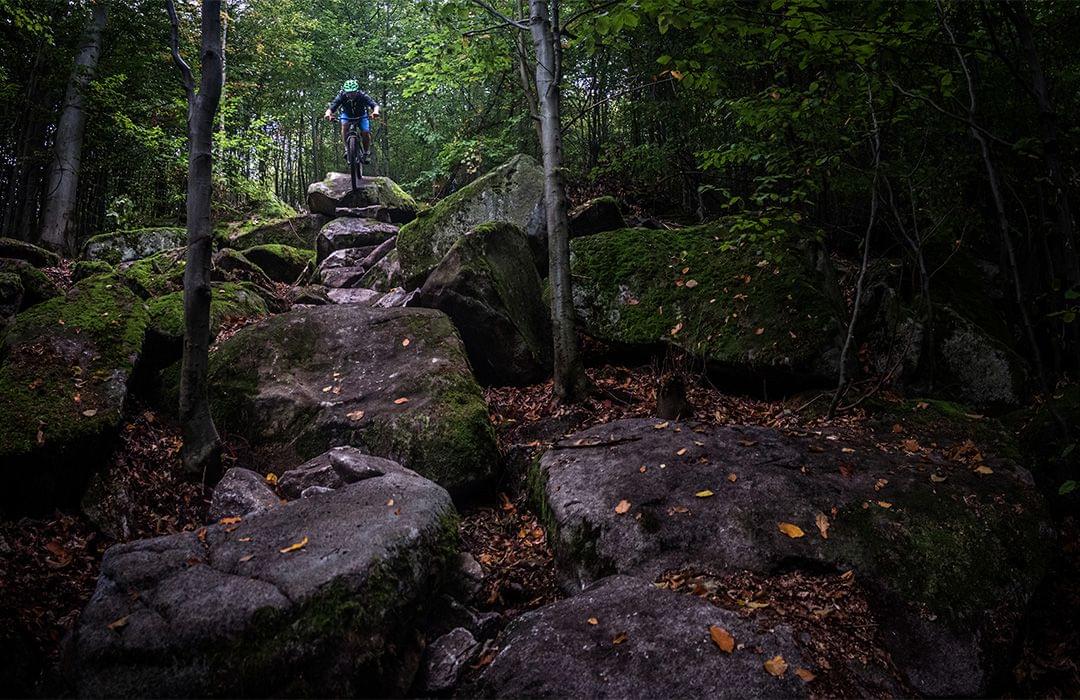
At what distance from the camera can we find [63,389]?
171 inches

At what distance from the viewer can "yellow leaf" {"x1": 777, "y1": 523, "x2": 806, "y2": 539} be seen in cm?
345

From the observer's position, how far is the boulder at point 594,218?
9367 millimetres

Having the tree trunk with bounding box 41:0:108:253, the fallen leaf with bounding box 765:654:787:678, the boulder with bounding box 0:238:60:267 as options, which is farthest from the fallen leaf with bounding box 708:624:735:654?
the tree trunk with bounding box 41:0:108:253

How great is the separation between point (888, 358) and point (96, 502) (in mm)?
8230

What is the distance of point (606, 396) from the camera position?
634 centimetres

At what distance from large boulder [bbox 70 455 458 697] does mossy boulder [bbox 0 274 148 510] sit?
4.84ft

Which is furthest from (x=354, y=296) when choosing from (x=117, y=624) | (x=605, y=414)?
(x=117, y=624)

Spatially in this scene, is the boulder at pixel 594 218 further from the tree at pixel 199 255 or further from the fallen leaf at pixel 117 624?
the fallen leaf at pixel 117 624

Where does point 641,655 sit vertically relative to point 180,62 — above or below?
below

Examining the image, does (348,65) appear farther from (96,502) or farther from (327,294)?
(96,502)

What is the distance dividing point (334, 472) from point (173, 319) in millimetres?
3174

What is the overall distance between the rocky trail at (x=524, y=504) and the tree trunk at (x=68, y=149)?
5.47 meters

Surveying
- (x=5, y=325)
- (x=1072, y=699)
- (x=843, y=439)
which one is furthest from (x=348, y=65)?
(x=1072, y=699)

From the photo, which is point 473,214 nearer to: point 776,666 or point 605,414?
point 605,414
